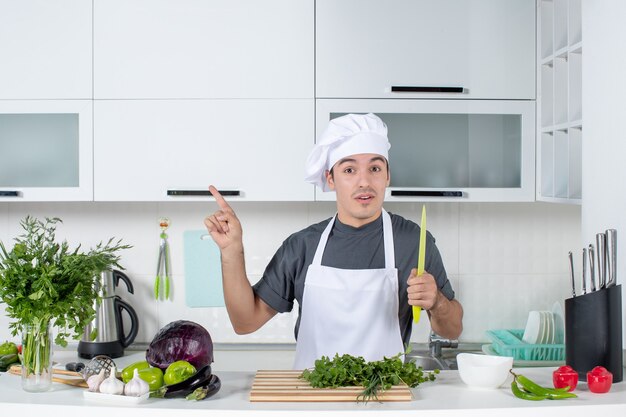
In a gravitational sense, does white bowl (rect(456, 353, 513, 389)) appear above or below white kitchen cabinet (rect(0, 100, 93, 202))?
below

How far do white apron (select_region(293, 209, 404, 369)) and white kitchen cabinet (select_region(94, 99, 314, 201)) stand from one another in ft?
1.85

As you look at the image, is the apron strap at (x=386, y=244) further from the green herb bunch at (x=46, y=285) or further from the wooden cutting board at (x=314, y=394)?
the green herb bunch at (x=46, y=285)

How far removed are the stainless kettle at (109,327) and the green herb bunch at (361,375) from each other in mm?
1400

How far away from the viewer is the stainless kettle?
9.67ft

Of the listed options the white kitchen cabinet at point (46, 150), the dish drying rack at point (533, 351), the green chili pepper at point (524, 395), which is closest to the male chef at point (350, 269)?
the green chili pepper at point (524, 395)

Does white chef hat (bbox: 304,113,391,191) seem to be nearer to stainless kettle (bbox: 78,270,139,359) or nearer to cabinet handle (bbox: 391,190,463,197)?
cabinet handle (bbox: 391,190,463,197)

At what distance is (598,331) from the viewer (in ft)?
6.51

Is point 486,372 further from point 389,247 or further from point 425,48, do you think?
point 425,48

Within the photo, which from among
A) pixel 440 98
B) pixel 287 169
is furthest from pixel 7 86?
pixel 440 98

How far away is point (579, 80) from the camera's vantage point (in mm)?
2537

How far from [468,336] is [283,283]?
118 centimetres

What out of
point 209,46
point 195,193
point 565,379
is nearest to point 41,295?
point 195,193

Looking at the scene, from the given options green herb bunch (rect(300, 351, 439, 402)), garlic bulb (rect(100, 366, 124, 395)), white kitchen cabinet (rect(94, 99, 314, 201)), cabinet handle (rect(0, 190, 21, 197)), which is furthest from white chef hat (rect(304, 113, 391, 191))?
cabinet handle (rect(0, 190, 21, 197))

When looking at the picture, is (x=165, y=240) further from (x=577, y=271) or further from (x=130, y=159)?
(x=577, y=271)
